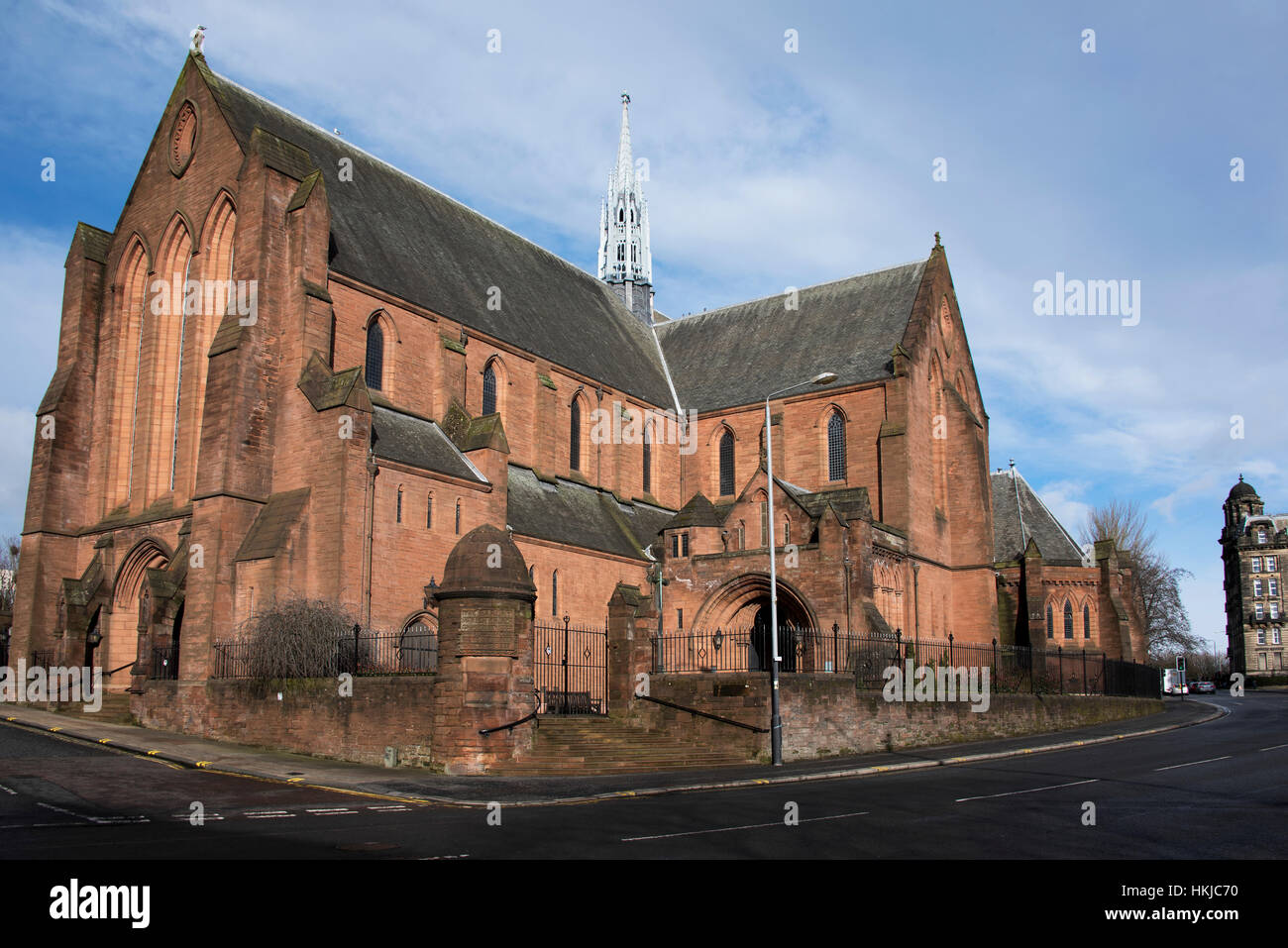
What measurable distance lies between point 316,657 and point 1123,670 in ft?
109

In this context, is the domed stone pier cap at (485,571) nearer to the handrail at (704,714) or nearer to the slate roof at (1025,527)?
the handrail at (704,714)

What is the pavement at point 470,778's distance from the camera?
17172 millimetres

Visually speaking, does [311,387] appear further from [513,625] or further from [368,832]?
[368,832]

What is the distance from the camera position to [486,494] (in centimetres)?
3114

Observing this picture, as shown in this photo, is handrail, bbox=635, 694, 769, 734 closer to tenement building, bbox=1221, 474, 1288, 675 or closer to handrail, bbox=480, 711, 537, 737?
handrail, bbox=480, 711, 537, 737

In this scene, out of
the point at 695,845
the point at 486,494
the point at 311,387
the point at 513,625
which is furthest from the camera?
the point at 486,494

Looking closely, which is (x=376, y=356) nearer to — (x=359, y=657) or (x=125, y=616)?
(x=125, y=616)

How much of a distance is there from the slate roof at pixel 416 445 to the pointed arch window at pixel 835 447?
16.6 meters

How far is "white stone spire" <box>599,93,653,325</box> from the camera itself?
55.1 m

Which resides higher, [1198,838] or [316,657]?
[316,657]

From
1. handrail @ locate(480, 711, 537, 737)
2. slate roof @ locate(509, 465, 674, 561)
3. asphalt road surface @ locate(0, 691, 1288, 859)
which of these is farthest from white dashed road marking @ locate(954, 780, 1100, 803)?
slate roof @ locate(509, 465, 674, 561)

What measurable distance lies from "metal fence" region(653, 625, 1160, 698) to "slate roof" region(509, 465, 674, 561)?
4084 mm

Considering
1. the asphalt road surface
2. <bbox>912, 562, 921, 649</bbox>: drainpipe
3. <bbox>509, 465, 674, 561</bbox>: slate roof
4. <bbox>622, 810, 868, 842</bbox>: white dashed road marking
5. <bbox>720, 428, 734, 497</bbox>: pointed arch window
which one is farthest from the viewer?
<bbox>720, 428, 734, 497</bbox>: pointed arch window
